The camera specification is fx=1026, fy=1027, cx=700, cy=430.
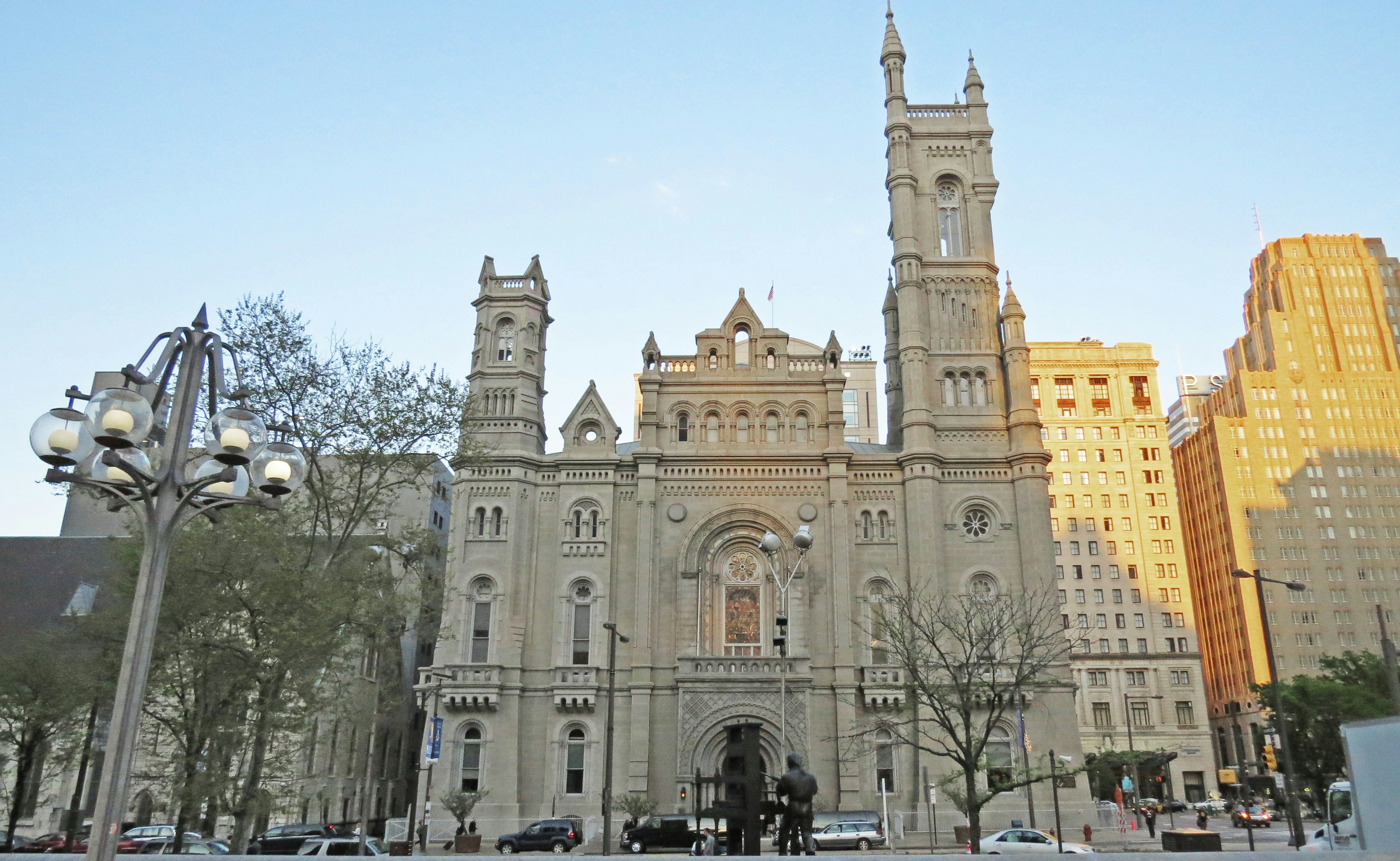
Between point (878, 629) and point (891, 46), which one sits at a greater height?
point (891, 46)

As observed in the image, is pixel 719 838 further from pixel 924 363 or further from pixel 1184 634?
pixel 1184 634

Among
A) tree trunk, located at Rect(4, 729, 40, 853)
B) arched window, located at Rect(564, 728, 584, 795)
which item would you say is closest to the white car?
arched window, located at Rect(564, 728, 584, 795)

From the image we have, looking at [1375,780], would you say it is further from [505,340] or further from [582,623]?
[505,340]

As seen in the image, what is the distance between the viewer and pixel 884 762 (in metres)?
45.7

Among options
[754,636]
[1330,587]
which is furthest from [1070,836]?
[1330,587]

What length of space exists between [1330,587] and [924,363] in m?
75.5

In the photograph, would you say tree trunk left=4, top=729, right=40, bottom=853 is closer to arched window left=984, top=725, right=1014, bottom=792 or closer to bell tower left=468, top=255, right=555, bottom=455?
bell tower left=468, top=255, right=555, bottom=455

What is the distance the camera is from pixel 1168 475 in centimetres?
10181

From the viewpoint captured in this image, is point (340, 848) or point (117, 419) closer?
point (117, 419)

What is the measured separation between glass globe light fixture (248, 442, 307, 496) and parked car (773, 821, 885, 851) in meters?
31.8

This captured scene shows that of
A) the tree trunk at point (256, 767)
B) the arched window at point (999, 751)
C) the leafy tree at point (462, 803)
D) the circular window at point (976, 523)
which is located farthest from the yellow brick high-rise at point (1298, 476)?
the tree trunk at point (256, 767)

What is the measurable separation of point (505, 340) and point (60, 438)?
42.2 m

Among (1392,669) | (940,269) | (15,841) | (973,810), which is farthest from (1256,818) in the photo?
(15,841)

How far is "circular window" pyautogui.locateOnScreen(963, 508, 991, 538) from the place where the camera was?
1950 inches
